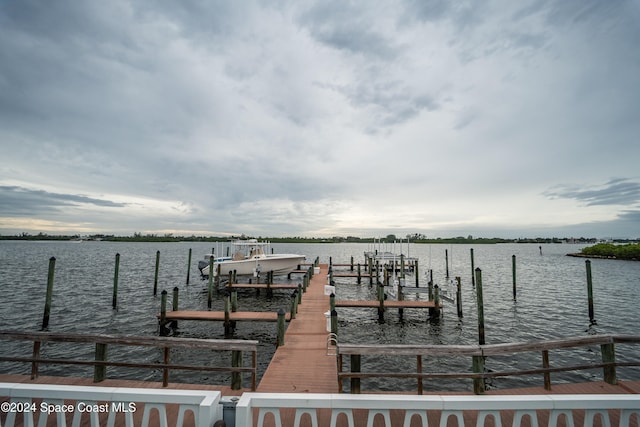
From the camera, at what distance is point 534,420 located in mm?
3529

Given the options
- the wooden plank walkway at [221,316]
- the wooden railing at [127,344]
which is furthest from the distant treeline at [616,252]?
the wooden railing at [127,344]

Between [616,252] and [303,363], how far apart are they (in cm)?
7787

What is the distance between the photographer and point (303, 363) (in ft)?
29.9

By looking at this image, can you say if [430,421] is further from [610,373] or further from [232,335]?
[232,335]

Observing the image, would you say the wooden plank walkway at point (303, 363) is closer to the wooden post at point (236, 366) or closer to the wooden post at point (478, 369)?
the wooden post at point (236, 366)

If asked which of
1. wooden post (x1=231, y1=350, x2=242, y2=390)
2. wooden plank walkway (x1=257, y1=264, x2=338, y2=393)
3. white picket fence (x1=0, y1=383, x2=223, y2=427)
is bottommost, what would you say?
wooden plank walkway (x1=257, y1=264, x2=338, y2=393)

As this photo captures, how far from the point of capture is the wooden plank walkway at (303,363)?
7.65 m

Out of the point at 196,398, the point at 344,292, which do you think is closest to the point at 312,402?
the point at 196,398

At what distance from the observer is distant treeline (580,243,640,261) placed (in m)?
55.8

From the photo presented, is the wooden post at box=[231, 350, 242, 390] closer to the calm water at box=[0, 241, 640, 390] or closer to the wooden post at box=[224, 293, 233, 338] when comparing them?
the calm water at box=[0, 241, 640, 390]

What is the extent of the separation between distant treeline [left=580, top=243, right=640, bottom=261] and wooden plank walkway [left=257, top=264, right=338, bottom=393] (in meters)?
70.7

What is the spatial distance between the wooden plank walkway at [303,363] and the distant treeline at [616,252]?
70.7 m

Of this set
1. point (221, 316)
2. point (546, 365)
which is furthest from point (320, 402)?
point (221, 316)

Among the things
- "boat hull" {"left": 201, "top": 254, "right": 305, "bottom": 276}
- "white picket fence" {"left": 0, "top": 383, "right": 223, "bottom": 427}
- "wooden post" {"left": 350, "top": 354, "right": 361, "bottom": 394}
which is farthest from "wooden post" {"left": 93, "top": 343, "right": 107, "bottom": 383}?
"boat hull" {"left": 201, "top": 254, "right": 305, "bottom": 276}
